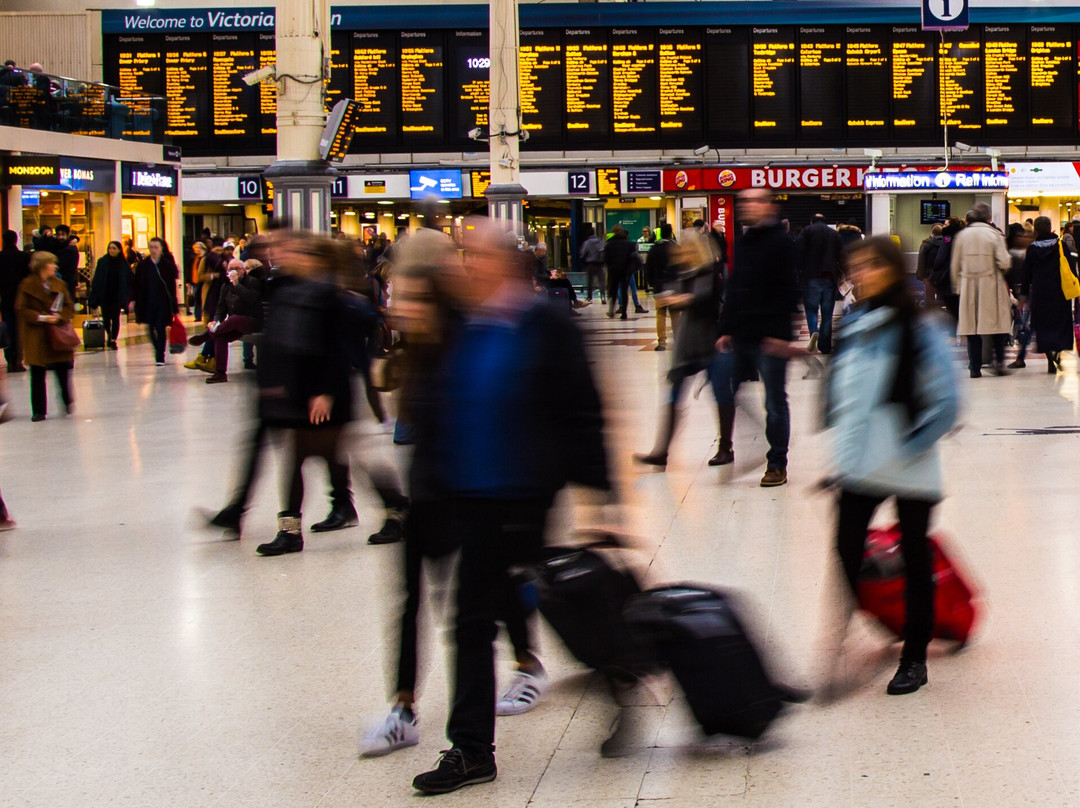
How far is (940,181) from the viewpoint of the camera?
2520 centimetres

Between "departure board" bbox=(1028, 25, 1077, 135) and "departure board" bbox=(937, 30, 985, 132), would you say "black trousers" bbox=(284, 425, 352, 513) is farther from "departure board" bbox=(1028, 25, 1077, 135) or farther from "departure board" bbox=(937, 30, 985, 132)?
"departure board" bbox=(1028, 25, 1077, 135)

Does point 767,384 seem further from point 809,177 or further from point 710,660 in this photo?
point 809,177

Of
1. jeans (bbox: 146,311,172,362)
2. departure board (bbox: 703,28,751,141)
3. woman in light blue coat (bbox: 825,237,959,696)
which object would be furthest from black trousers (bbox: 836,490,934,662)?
departure board (bbox: 703,28,751,141)

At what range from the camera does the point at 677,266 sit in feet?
33.7

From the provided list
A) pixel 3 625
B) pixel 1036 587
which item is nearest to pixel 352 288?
pixel 3 625

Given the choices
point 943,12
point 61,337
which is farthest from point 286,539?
point 943,12

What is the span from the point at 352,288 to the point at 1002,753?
437 centimetres

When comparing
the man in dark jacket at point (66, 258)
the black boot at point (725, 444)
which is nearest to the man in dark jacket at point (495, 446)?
the black boot at point (725, 444)

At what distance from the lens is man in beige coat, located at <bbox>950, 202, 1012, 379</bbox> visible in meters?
14.8

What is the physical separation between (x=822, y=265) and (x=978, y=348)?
233cm

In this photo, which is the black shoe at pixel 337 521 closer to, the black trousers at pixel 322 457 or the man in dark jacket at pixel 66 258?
the black trousers at pixel 322 457

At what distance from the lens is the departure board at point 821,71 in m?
34.3

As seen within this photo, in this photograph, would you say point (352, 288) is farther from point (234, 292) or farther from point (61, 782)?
point (234, 292)

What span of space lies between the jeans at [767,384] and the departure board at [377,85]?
26143mm
